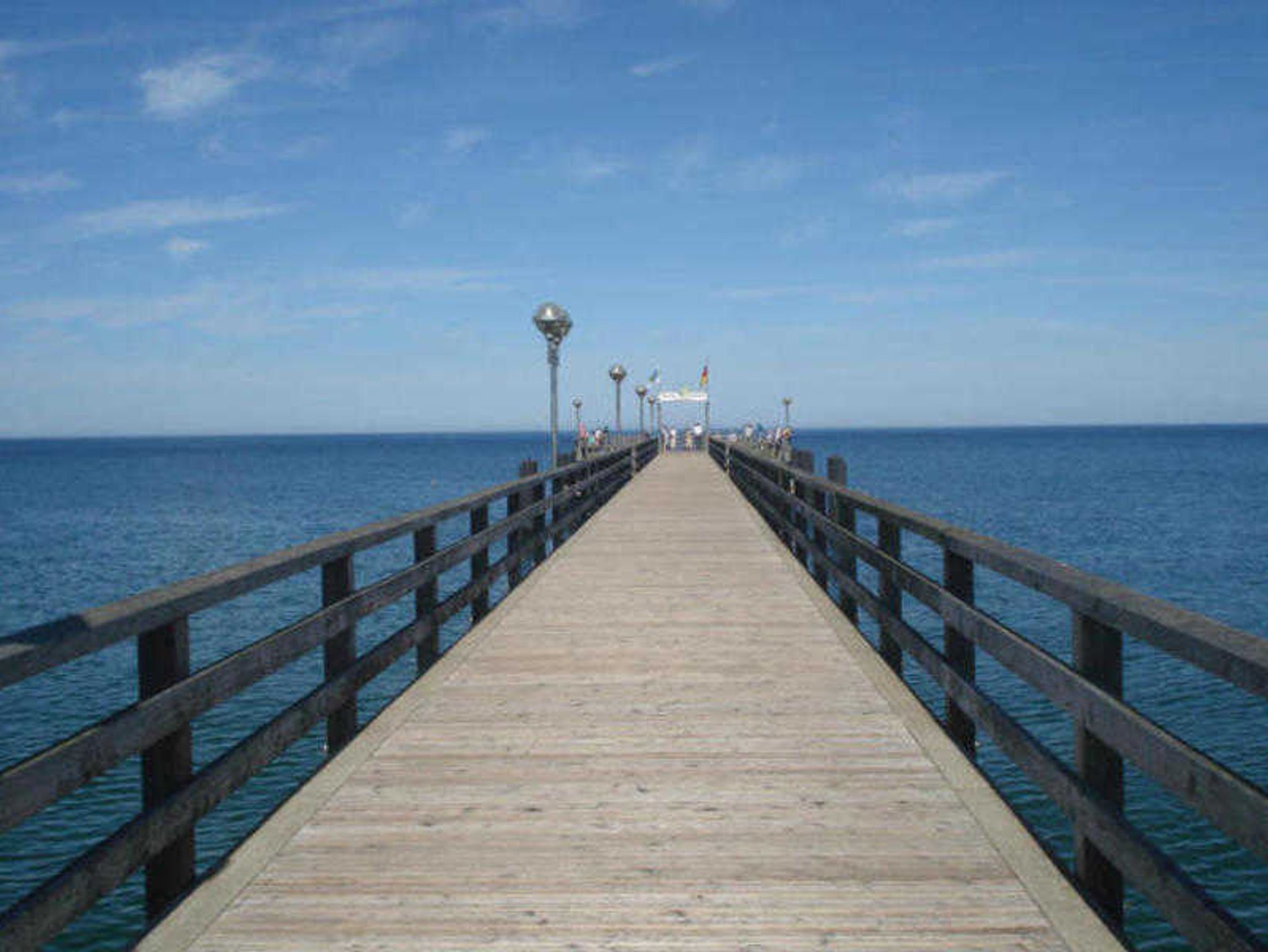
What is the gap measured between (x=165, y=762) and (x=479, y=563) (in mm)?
5420

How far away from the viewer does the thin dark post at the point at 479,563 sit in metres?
8.66

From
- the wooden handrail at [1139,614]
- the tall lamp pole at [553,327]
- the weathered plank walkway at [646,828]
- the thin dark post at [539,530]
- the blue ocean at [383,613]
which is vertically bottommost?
the blue ocean at [383,613]

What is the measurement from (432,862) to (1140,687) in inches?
614

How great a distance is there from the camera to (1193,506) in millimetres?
60469

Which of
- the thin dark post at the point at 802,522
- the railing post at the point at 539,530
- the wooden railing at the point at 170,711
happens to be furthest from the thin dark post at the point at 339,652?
the railing post at the point at 539,530

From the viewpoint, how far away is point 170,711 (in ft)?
11.5

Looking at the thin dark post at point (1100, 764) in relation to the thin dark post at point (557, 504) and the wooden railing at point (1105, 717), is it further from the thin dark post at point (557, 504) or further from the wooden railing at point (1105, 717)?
the thin dark post at point (557, 504)

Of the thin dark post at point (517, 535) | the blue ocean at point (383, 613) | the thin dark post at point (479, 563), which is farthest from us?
the blue ocean at point (383, 613)

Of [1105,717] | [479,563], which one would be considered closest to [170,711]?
[1105,717]

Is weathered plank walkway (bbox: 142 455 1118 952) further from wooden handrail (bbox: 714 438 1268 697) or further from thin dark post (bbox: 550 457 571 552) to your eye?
thin dark post (bbox: 550 457 571 552)

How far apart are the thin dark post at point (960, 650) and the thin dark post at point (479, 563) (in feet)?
14.3

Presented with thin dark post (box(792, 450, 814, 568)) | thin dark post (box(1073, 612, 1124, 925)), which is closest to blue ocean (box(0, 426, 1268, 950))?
thin dark post (box(1073, 612, 1124, 925))

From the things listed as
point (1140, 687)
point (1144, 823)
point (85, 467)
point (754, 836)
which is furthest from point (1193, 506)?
point (85, 467)

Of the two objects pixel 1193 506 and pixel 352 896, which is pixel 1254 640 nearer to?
pixel 352 896
